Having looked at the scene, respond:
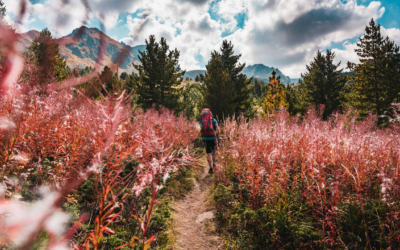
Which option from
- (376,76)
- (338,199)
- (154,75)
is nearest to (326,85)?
(376,76)

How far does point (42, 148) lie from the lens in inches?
99.0

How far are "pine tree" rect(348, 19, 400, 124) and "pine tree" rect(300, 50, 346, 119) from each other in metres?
3.01

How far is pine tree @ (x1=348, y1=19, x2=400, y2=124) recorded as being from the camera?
15.1 m

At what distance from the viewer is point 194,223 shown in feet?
10.8

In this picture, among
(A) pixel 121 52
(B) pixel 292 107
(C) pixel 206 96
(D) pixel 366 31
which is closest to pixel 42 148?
(A) pixel 121 52

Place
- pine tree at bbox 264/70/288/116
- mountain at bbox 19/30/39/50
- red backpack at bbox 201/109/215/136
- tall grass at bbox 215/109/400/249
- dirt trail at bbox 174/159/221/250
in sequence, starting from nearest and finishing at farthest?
mountain at bbox 19/30/39/50
tall grass at bbox 215/109/400/249
dirt trail at bbox 174/159/221/250
red backpack at bbox 201/109/215/136
pine tree at bbox 264/70/288/116

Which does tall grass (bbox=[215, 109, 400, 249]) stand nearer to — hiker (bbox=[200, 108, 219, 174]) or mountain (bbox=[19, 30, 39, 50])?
hiker (bbox=[200, 108, 219, 174])

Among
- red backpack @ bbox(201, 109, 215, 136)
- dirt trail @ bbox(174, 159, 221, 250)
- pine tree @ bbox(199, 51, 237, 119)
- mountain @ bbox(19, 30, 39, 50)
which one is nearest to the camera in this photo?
mountain @ bbox(19, 30, 39, 50)

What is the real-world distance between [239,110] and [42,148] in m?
14.8

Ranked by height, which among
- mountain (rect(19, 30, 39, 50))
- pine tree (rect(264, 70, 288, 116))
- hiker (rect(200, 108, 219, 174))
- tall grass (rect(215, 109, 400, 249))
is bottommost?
tall grass (rect(215, 109, 400, 249))

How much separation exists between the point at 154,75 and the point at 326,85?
1999cm

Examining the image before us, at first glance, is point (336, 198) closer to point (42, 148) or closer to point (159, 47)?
point (42, 148)

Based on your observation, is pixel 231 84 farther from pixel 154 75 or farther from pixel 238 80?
pixel 154 75

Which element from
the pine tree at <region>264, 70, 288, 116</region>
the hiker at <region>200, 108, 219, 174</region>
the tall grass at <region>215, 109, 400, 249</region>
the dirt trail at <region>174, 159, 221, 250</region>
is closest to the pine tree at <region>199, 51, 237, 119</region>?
the pine tree at <region>264, 70, 288, 116</region>
